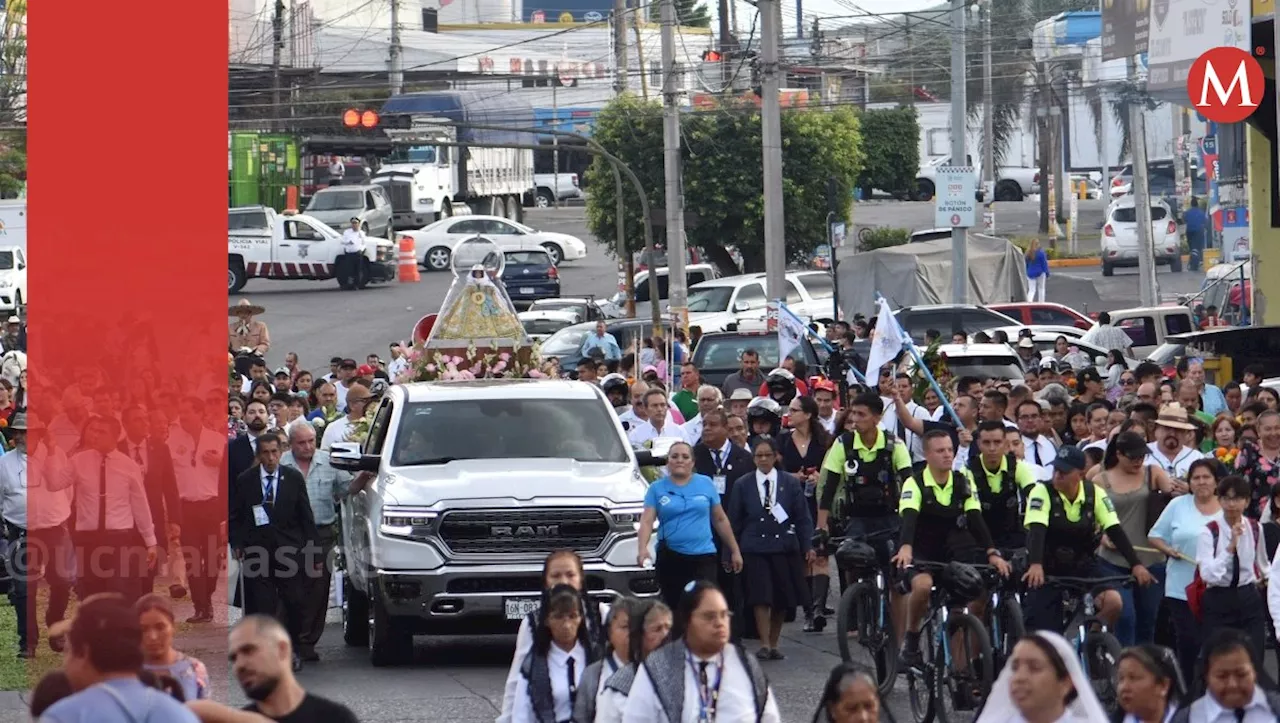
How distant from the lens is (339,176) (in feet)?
230

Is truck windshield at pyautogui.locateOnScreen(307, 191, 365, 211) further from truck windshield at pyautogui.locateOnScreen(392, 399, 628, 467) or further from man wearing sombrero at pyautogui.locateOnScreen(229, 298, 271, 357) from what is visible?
truck windshield at pyautogui.locateOnScreen(392, 399, 628, 467)

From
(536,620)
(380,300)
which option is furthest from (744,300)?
(536,620)

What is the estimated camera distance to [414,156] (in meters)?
73.3

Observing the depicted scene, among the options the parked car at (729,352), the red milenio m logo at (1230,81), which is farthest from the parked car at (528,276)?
the red milenio m logo at (1230,81)

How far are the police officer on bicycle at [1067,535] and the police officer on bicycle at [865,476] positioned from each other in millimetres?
1790

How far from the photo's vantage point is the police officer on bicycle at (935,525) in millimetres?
12609

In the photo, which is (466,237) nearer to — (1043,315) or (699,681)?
(1043,315)

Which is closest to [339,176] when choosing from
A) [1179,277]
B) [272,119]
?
[272,119]

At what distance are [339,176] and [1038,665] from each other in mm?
64651

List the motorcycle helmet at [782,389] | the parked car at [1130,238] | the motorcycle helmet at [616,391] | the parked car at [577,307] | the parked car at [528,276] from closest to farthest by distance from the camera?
the motorcycle helmet at [616,391]
the motorcycle helmet at [782,389]
the parked car at [577,307]
the parked car at [528,276]
the parked car at [1130,238]

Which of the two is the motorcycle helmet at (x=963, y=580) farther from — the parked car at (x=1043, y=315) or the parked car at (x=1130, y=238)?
the parked car at (x=1130, y=238)

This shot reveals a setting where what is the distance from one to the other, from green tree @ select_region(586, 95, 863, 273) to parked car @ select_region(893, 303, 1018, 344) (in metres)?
18.7

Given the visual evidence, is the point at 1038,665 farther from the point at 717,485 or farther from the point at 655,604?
the point at 717,485

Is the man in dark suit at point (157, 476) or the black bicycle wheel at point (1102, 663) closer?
the black bicycle wheel at point (1102, 663)
